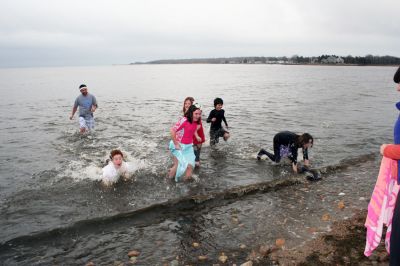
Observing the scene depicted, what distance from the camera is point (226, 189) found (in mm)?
9258

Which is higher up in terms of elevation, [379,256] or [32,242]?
[379,256]

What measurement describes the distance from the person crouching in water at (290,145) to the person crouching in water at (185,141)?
8.93ft

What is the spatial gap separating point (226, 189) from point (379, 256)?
431 cm

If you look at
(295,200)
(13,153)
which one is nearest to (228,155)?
(295,200)

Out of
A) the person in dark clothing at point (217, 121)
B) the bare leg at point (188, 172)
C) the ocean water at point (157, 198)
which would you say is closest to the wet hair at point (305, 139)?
the ocean water at point (157, 198)

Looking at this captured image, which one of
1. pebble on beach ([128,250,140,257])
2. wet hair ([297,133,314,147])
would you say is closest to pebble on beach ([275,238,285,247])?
pebble on beach ([128,250,140,257])

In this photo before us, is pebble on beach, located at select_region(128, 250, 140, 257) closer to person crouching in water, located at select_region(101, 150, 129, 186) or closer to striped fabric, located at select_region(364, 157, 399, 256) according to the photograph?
person crouching in water, located at select_region(101, 150, 129, 186)

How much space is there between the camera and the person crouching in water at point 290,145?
9.34 meters

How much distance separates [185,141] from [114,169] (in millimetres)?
2171

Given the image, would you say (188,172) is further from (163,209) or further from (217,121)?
(217,121)

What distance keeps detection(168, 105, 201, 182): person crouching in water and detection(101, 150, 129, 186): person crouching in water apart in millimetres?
1403

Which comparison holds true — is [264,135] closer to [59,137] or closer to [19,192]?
[59,137]

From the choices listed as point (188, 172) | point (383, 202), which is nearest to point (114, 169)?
point (188, 172)

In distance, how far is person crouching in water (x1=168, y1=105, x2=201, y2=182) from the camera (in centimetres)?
880
